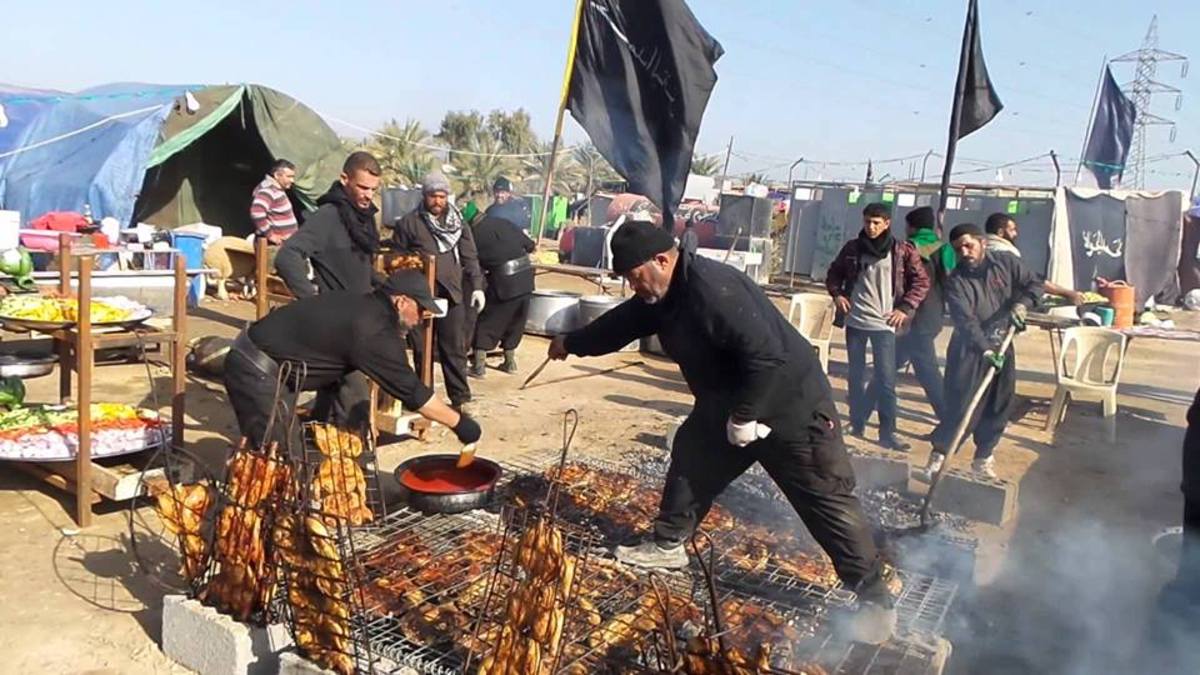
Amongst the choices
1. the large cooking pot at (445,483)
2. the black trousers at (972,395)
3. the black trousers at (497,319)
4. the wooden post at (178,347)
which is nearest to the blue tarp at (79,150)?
the black trousers at (497,319)

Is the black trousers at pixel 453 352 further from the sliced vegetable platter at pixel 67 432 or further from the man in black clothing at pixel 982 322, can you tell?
the man in black clothing at pixel 982 322

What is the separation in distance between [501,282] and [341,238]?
3.93 metres

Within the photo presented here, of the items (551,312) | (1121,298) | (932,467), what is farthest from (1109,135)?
(932,467)

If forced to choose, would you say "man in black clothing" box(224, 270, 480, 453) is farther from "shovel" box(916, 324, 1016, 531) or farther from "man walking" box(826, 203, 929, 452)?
"man walking" box(826, 203, 929, 452)

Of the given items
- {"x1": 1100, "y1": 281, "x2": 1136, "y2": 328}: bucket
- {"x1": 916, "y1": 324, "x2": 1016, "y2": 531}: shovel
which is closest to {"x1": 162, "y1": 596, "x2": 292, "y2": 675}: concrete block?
{"x1": 916, "y1": 324, "x2": 1016, "y2": 531}: shovel

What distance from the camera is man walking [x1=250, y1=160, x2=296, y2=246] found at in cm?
1189

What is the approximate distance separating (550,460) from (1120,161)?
2232cm

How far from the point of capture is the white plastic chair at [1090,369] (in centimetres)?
926

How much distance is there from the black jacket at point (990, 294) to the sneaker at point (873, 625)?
387 cm

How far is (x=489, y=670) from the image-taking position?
125 inches

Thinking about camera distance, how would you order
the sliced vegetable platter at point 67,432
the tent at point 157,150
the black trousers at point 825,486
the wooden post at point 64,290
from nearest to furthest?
1. the black trousers at point 825,486
2. the sliced vegetable platter at point 67,432
3. the wooden post at point 64,290
4. the tent at point 157,150

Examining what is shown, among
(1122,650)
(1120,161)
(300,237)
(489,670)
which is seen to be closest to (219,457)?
(300,237)

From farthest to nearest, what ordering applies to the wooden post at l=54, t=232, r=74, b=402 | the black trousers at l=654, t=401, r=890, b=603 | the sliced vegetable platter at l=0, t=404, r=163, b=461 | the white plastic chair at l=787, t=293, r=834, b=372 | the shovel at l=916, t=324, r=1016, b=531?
the white plastic chair at l=787, t=293, r=834, b=372 < the wooden post at l=54, t=232, r=74, b=402 < the shovel at l=916, t=324, r=1016, b=531 < the sliced vegetable platter at l=0, t=404, r=163, b=461 < the black trousers at l=654, t=401, r=890, b=603

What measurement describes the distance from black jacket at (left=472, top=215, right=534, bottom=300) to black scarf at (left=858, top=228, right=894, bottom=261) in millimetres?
4024
